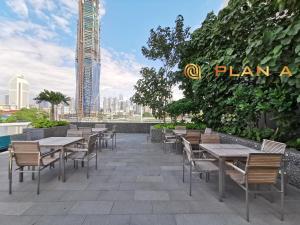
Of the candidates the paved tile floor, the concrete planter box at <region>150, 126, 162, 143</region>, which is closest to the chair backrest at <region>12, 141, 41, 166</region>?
the paved tile floor

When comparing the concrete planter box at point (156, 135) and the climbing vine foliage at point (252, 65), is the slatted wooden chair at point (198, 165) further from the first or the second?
the concrete planter box at point (156, 135)

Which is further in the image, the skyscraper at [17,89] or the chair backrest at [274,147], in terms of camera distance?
the skyscraper at [17,89]

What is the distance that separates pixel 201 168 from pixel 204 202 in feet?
1.96

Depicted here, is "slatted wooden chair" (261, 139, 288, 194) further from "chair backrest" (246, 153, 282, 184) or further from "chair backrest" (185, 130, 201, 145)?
"chair backrest" (185, 130, 201, 145)

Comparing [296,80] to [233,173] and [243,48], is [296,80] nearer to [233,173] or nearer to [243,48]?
[233,173]

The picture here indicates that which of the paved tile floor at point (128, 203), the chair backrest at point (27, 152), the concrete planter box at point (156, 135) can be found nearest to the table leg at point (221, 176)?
the paved tile floor at point (128, 203)

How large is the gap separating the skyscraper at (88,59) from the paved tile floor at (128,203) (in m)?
12.7

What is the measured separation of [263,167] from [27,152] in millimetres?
3422

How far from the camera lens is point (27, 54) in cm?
1326

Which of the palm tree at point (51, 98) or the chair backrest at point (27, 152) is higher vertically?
the palm tree at point (51, 98)

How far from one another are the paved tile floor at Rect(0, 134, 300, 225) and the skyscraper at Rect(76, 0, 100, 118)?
1266 cm

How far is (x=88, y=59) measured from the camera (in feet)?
61.4

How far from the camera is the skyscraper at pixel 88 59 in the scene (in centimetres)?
1728

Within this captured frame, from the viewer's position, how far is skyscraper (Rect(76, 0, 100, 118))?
17.3m
